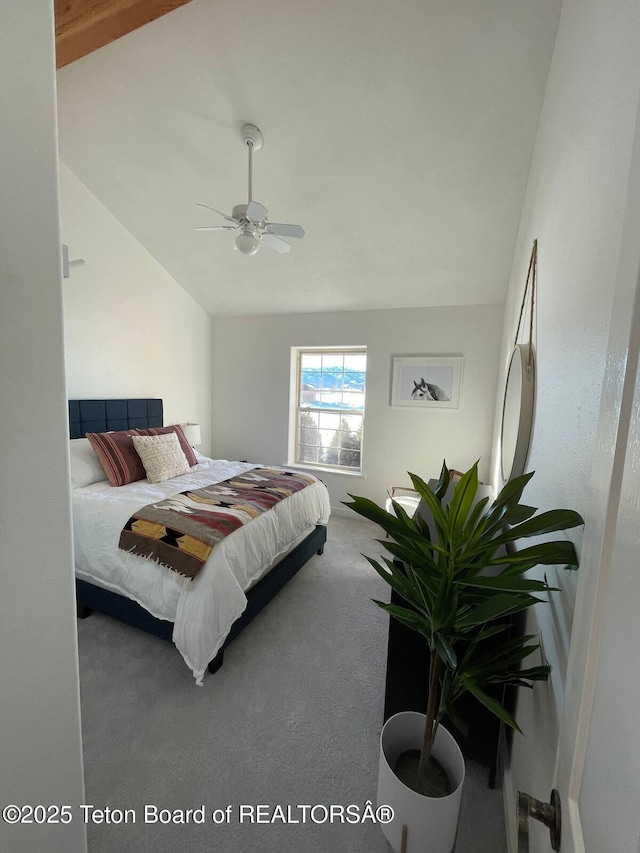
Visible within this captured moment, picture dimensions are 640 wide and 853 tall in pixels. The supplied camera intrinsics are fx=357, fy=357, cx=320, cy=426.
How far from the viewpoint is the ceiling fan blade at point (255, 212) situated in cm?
212

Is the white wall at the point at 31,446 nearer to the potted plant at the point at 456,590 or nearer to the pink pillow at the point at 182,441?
the potted plant at the point at 456,590

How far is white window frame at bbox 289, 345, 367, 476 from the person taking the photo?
4207 mm

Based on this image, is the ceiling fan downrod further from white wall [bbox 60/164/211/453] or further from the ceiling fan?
white wall [bbox 60/164/211/453]

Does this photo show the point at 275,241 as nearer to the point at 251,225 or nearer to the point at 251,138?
the point at 251,225

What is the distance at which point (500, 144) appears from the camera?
2.19m

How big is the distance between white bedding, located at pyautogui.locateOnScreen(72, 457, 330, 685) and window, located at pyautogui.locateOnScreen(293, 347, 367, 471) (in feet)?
5.57

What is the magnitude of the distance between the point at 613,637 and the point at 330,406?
402 cm

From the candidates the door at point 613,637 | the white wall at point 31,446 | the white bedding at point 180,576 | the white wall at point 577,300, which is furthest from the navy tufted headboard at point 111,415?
the door at point 613,637

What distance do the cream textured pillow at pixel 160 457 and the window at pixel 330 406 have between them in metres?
1.70

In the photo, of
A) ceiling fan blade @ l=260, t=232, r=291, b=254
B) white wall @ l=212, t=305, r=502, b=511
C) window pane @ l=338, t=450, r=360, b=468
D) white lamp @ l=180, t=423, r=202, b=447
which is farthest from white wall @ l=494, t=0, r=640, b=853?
white lamp @ l=180, t=423, r=202, b=447

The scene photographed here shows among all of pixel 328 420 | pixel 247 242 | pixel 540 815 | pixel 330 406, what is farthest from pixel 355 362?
pixel 540 815

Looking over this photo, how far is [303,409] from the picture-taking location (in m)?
4.52

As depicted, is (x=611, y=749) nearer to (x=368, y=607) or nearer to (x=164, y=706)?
(x=164, y=706)

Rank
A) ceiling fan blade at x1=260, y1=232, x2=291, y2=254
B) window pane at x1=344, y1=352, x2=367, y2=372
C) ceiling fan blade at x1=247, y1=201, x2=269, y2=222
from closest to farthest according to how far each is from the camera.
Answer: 1. ceiling fan blade at x1=247, y1=201, x2=269, y2=222
2. ceiling fan blade at x1=260, y1=232, x2=291, y2=254
3. window pane at x1=344, y1=352, x2=367, y2=372
